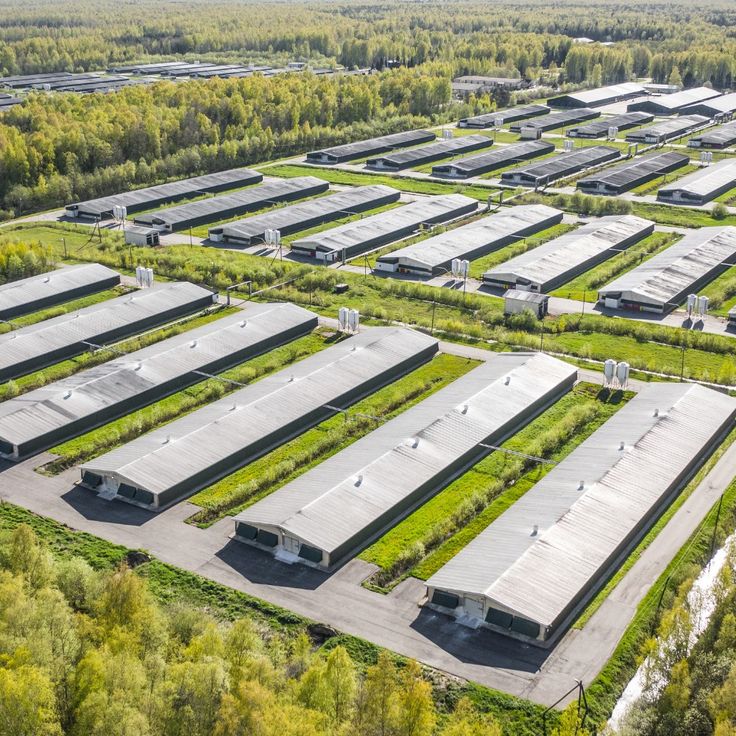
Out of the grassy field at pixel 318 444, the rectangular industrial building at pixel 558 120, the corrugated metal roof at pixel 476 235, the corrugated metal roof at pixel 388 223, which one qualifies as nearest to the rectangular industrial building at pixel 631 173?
the corrugated metal roof at pixel 476 235

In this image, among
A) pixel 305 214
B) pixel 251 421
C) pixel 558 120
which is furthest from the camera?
pixel 558 120

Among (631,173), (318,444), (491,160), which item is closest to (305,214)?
(491,160)

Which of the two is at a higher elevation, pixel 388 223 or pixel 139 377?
pixel 139 377

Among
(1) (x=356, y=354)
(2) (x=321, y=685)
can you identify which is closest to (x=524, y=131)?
(1) (x=356, y=354)

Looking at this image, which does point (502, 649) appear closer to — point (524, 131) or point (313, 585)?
point (313, 585)

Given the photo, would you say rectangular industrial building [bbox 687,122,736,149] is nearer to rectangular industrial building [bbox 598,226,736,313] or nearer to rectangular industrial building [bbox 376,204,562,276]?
rectangular industrial building [bbox 376,204,562,276]

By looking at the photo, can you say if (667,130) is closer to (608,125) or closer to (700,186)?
(608,125)
